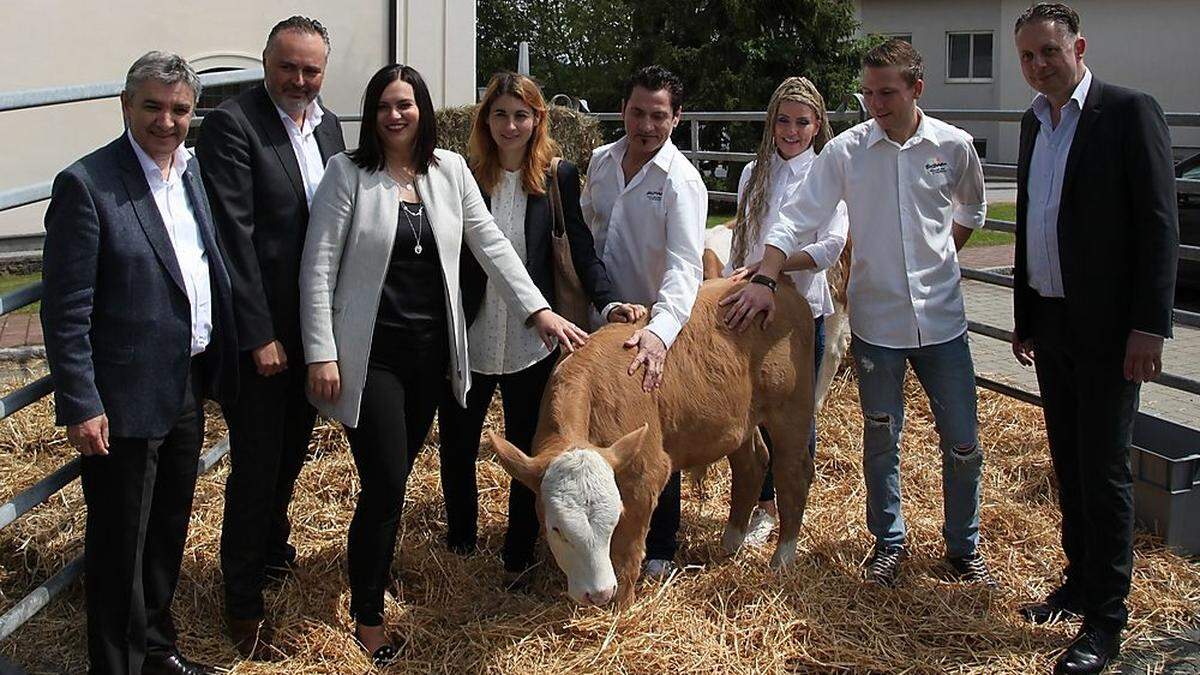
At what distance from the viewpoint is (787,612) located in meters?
4.24

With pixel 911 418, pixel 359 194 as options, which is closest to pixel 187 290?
pixel 359 194

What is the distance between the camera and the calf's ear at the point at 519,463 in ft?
12.1

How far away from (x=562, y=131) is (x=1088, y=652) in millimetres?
4940

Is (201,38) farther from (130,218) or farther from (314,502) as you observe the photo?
(130,218)

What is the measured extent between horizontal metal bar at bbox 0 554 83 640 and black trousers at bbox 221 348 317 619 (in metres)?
0.57

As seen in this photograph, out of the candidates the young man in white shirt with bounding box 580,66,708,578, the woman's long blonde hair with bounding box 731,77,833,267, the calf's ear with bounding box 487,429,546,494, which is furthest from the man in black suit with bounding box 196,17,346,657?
the woman's long blonde hair with bounding box 731,77,833,267

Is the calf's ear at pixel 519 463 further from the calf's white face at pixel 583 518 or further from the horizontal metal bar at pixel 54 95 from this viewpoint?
the horizontal metal bar at pixel 54 95

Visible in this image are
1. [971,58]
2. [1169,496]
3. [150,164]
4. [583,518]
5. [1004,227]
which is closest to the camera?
[150,164]

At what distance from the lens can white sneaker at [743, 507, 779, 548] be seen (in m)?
5.02

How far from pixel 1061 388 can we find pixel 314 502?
347 cm

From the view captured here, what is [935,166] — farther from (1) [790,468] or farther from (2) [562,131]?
(2) [562,131]

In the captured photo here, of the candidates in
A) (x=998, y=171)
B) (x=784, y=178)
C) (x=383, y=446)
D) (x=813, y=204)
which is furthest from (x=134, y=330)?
(x=998, y=171)

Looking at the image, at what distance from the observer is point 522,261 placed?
13.9 feet

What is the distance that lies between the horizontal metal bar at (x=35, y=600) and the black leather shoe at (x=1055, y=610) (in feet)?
11.8
